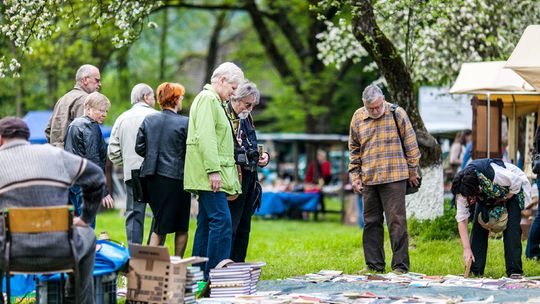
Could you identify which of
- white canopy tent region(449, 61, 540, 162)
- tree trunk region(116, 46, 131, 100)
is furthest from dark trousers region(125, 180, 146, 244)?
tree trunk region(116, 46, 131, 100)

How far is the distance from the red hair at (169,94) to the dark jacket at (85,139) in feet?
2.68

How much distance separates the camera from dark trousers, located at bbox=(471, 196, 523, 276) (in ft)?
33.2

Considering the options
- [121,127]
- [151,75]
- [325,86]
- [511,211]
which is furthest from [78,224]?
[151,75]

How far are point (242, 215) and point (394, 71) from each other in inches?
187

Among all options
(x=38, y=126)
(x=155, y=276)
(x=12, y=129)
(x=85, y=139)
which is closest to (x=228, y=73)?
(x=85, y=139)

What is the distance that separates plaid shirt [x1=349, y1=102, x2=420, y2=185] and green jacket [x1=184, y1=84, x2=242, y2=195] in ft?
5.77

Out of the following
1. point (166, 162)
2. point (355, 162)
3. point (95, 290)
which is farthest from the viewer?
point (355, 162)

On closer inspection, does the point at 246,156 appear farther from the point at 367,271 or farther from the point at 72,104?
the point at 72,104

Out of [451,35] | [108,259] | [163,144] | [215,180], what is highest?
[451,35]

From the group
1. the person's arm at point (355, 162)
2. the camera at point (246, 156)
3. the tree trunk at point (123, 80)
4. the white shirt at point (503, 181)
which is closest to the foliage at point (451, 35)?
the person's arm at point (355, 162)

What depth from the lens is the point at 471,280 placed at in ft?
31.6

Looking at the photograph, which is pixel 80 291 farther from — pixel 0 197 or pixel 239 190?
pixel 239 190

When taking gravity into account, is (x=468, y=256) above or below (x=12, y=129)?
below

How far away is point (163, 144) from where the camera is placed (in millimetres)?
9438
